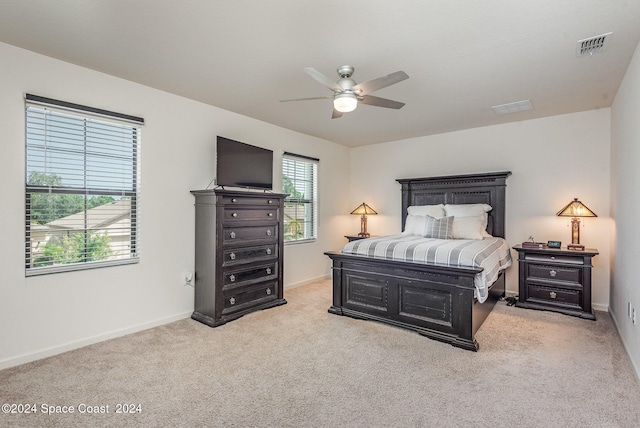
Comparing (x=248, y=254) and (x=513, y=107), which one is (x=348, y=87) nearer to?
(x=248, y=254)

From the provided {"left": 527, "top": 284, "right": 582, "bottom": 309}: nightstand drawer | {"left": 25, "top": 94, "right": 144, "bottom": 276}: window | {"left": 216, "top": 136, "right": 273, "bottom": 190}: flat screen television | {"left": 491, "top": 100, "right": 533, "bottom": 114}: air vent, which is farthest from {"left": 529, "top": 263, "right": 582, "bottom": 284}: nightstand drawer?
{"left": 25, "top": 94, "right": 144, "bottom": 276}: window

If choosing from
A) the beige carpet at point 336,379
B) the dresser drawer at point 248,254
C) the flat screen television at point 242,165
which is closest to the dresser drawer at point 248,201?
the flat screen television at point 242,165

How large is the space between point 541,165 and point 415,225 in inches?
72.5

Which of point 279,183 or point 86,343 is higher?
point 279,183

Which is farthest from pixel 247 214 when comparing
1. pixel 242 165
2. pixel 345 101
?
pixel 345 101

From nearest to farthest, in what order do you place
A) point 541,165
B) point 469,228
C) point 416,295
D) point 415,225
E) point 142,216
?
1. point 416,295
2. point 142,216
3. point 469,228
4. point 541,165
5. point 415,225

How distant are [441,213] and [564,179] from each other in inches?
61.9

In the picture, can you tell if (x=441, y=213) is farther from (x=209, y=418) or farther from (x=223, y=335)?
(x=209, y=418)

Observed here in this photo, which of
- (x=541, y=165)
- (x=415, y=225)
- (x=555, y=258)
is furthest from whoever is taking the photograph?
(x=415, y=225)

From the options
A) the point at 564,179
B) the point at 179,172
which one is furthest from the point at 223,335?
the point at 564,179

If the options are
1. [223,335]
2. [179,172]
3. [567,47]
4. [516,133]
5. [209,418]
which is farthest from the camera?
[516,133]

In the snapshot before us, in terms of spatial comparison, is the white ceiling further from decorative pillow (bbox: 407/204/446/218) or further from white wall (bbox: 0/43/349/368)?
decorative pillow (bbox: 407/204/446/218)

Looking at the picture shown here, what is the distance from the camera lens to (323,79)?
7.88ft

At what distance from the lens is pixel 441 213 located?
478 cm
